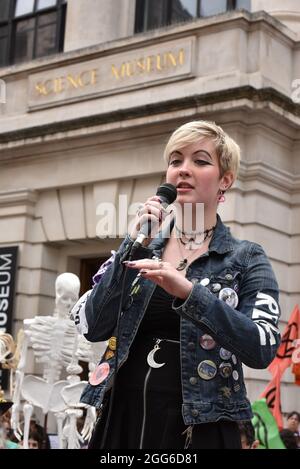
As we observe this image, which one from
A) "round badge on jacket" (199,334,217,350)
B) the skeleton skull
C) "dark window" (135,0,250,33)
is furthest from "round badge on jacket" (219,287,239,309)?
"dark window" (135,0,250,33)

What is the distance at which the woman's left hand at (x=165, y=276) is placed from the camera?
2332 mm

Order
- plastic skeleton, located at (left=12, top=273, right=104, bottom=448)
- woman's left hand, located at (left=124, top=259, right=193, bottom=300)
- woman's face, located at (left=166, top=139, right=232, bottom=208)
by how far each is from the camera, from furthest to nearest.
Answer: plastic skeleton, located at (left=12, top=273, right=104, bottom=448) < woman's face, located at (left=166, top=139, right=232, bottom=208) < woman's left hand, located at (left=124, top=259, right=193, bottom=300)

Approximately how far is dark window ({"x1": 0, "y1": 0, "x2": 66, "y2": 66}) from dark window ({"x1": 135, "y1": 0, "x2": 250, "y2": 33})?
166 cm

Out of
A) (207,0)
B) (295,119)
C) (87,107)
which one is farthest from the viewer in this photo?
(207,0)

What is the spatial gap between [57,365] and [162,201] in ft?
15.6

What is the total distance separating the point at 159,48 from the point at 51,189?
2.79m

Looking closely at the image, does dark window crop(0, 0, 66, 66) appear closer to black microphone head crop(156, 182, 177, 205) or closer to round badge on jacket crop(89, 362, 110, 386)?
black microphone head crop(156, 182, 177, 205)

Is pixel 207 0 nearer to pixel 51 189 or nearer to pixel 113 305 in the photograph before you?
pixel 51 189

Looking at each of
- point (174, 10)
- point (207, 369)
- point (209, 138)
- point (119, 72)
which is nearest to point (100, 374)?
point (207, 369)

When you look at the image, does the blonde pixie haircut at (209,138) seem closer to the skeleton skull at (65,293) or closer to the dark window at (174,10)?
the skeleton skull at (65,293)

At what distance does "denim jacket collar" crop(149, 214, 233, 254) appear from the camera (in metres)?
2.76

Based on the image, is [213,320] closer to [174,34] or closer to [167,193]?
[167,193]

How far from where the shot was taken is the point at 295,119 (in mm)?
11109
